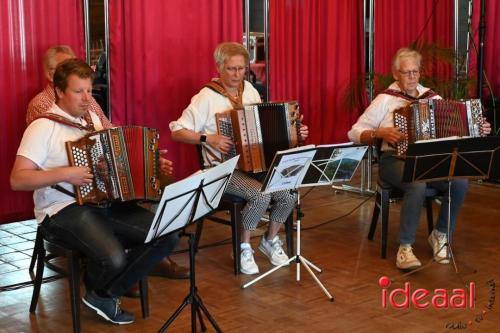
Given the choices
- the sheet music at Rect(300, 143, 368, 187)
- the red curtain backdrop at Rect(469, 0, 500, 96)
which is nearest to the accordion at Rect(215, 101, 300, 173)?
the sheet music at Rect(300, 143, 368, 187)

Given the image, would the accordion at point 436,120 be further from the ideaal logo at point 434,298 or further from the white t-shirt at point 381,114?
the ideaal logo at point 434,298

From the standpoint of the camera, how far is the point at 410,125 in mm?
4168

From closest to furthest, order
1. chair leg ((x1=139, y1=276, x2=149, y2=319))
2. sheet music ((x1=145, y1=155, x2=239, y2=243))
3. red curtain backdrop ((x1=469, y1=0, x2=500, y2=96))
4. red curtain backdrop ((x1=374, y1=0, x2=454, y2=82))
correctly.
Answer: sheet music ((x1=145, y1=155, x2=239, y2=243)) < chair leg ((x1=139, y1=276, x2=149, y2=319)) < red curtain backdrop ((x1=374, y1=0, x2=454, y2=82)) < red curtain backdrop ((x1=469, y1=0, x2=500, y2=96))

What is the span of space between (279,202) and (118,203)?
40.3 inches

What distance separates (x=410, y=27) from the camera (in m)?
7.13

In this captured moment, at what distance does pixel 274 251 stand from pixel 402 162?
0.88 meters

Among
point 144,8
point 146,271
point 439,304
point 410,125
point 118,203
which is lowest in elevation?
point 439,304

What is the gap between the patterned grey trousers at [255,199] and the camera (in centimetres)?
412

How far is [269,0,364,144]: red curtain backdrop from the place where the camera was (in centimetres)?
621

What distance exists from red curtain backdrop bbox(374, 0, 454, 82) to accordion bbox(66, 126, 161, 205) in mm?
3956

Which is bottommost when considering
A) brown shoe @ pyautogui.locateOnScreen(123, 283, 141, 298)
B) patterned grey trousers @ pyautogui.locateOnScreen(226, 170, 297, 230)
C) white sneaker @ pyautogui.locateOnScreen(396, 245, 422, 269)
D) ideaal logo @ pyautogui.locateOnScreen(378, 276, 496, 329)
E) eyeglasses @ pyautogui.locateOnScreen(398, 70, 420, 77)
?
ideaal logo @ pyautogui.locateOnScreen(378, 276, 496, 329)

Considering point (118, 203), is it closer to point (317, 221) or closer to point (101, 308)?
point (101, 308)

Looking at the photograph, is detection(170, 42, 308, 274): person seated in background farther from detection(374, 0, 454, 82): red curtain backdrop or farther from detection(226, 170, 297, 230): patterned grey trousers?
detection(374, 0, 454, 82): red curtain backdrop

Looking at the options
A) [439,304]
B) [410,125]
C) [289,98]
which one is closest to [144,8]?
[289,98]
